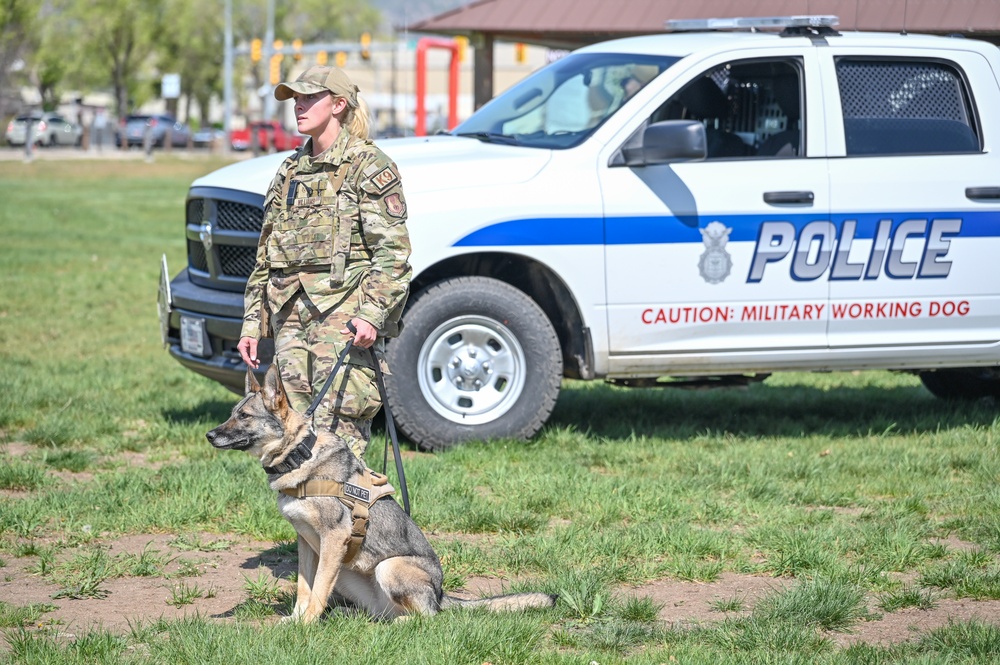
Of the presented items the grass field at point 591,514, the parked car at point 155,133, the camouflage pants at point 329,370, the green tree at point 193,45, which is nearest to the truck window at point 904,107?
the grass field at point 591,514

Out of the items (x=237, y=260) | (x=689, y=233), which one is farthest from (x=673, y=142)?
(x=237, y=260)

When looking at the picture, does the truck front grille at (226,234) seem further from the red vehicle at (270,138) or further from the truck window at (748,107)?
the red vehicle at (270,138)

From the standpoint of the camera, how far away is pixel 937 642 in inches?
159

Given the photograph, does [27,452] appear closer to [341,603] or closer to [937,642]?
[341,603]

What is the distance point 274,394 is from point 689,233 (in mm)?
3124

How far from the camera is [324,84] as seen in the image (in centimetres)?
452

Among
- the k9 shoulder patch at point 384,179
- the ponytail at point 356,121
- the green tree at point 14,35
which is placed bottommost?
the k9 shoulder patch at point 384,179

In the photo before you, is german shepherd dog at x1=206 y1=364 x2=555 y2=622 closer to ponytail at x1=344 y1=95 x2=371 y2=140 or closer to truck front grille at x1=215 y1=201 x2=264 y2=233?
ponytail at x1=344 y1=95 x2=371 y2=140

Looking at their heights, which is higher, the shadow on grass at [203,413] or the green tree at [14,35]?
the green tree at [14,35]

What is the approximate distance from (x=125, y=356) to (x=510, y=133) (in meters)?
3.97

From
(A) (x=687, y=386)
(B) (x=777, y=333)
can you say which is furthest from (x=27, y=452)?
(B) (x=777, y=333)

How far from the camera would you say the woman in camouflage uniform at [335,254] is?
4543mm

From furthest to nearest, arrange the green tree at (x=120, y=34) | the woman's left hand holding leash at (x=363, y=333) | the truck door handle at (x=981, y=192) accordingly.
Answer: the green tree at (x=120, y=34) < the truck door handle at (x=981, y=192) < the woman's left hand holding leash at (x=363, y=333)

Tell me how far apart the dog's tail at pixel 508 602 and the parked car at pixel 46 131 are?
45043 millimetres
